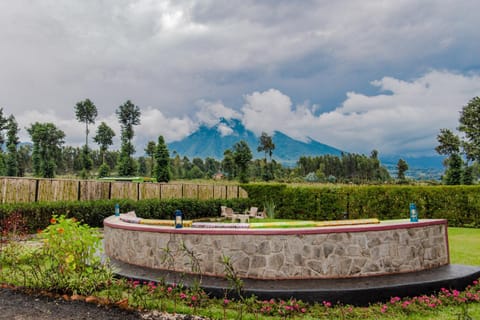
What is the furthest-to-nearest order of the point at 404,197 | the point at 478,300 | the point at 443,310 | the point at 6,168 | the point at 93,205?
1. the point at 6,168
2. the point at 404,197
3. the point at 93,205
4. the point at 478,300
5. the point at 443,310

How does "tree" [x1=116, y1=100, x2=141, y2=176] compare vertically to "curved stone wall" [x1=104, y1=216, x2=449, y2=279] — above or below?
above

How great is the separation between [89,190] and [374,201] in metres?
12.7

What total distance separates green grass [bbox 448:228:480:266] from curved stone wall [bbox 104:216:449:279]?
2.18 metres

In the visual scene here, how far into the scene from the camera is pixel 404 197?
15.4 meters

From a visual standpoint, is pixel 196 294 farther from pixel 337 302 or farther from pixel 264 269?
pixel 337 302

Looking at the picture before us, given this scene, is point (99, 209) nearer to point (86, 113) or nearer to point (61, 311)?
point (61, 311)

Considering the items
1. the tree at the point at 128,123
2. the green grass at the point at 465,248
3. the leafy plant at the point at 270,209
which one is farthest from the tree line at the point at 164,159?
the green grass at the point at 465,248

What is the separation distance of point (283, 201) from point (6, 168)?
42.5 metres

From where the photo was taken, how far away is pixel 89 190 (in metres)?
13.9

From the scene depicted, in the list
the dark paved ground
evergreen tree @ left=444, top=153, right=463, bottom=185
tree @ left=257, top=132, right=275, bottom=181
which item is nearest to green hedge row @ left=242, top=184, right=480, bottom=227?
the dark paved ground

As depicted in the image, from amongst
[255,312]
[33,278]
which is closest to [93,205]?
[33,278]

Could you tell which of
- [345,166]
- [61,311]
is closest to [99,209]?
[61,311]

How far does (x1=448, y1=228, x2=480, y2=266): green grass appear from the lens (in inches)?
279

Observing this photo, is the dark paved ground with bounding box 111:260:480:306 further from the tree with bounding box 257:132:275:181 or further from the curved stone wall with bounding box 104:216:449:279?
the tree with bounding box 257:132:275:181
